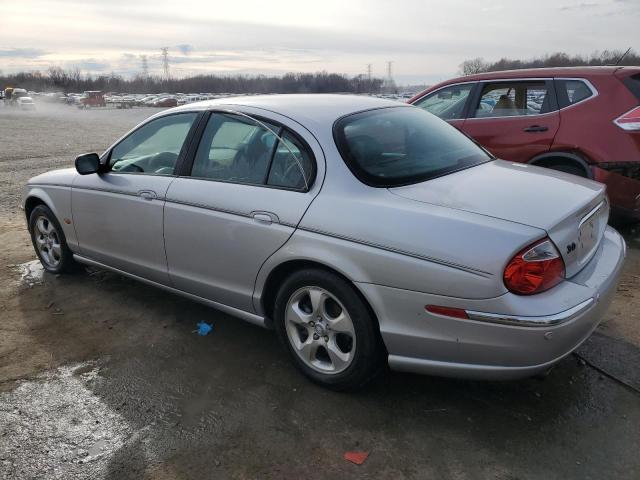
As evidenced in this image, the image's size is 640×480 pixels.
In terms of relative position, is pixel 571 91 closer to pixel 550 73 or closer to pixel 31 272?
pixel 550 73

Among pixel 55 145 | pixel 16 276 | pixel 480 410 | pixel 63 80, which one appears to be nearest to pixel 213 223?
pixel 480 410

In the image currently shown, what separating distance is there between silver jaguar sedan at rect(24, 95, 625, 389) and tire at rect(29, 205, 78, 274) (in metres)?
0.87

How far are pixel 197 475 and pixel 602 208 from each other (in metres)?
2.66

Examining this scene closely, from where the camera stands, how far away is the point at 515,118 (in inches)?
233

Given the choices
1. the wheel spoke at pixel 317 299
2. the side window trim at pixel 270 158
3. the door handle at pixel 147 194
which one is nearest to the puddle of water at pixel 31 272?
the door handle at pixel 147 194

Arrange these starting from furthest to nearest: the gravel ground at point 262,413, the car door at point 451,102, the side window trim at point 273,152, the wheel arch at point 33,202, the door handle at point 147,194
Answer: the car door at point 451,102 < the wheel arch at point 33,202 < the door handle at point 147,194 < the side window trim at point 273,152 < the gravel ground at point 262,413

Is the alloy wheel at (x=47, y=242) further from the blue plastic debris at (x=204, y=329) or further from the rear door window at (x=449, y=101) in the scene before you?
the rear door window at (x=449, y=101)

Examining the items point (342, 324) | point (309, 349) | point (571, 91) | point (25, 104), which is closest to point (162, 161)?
point (309, 349)

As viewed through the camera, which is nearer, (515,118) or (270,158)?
(270,158)

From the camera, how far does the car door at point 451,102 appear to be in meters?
6.35

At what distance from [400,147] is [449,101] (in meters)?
3.56

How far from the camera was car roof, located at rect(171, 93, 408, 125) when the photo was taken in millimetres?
3303

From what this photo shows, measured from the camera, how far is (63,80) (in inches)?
3954

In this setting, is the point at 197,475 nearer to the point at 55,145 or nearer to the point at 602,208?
the point at 602,208
